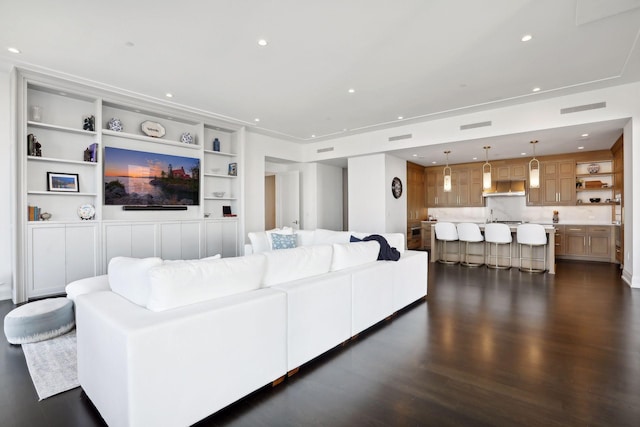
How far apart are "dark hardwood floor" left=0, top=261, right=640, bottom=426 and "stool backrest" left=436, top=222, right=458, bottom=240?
3.22m

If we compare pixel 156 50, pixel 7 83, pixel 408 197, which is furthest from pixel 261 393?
pixel 408 197

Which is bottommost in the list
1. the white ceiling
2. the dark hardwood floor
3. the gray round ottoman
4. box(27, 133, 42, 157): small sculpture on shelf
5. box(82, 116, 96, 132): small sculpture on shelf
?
the dark hardwood floor

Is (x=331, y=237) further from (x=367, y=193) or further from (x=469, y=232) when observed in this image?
(x=469, y=232)

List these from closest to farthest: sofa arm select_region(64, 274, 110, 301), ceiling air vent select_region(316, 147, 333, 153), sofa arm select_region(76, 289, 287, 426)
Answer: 1. sofa arm select_region(76, 289, 287, 426)
2. sofa arm select_region(64, 274, 110, 301)
3. ceiling air vent select_region(316, 147, 333, 153)

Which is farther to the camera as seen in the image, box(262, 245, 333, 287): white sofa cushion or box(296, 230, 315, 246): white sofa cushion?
box(296, 230, 315, 246): white sofa cushion

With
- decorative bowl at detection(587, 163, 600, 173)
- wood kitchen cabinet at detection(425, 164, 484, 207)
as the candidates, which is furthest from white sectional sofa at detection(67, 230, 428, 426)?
decorative bowl at detection(587, 163, 600, 173)

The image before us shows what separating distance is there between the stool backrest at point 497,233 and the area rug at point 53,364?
675cm

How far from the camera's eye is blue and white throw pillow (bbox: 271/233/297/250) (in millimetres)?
5262

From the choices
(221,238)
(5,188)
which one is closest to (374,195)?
(221,238)

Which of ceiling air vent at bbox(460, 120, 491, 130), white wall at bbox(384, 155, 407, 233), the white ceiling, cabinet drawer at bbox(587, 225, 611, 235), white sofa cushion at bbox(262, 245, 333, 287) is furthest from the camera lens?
white wall at bbox(384, 155, 407, 233)

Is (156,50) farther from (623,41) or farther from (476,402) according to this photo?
(623,41)

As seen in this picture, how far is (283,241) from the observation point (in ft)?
17.4

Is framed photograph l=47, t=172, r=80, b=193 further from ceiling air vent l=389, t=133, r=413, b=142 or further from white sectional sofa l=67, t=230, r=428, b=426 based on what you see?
ceiling air vent l=389, t=133, r=413, b=142

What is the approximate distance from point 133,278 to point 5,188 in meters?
4.10
